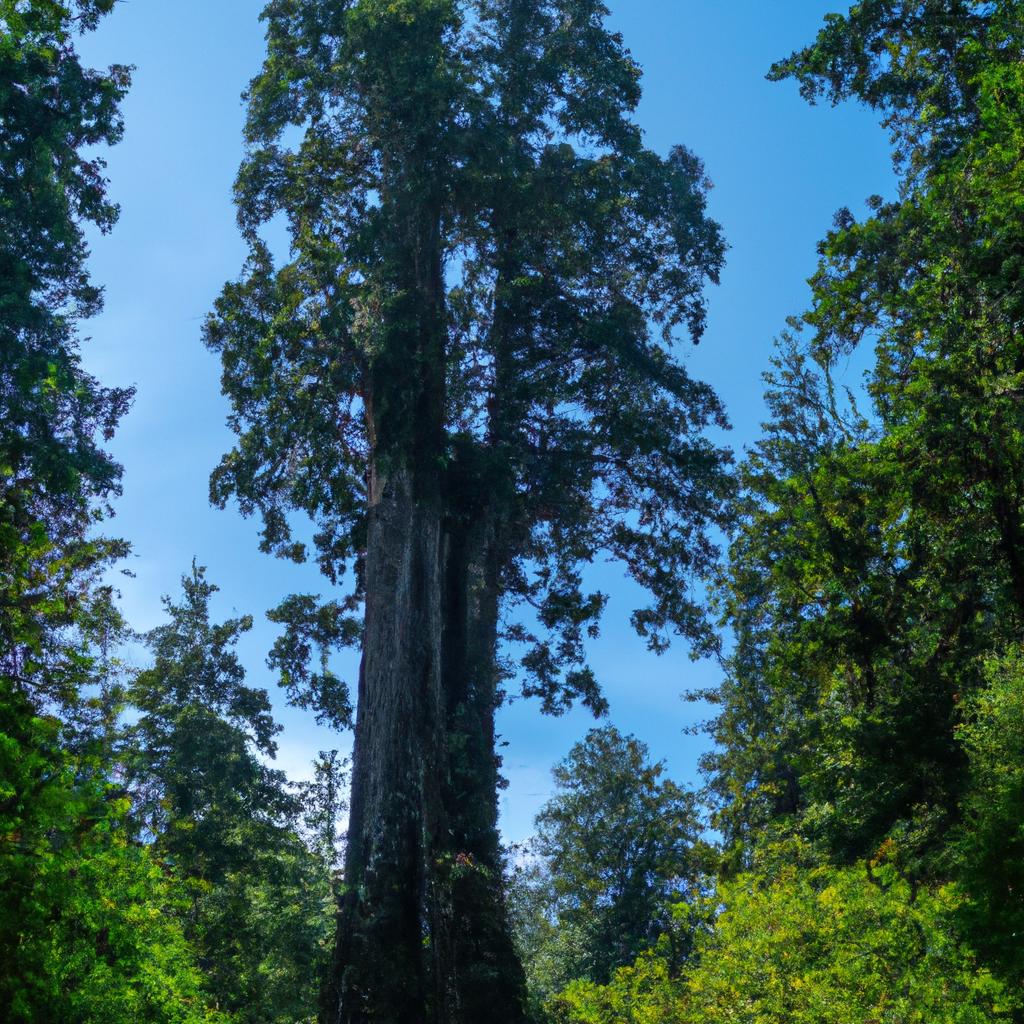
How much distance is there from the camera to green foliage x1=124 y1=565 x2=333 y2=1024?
19.8 m

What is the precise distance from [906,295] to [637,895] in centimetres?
2387

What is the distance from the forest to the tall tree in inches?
3.1

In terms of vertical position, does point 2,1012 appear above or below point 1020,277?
below

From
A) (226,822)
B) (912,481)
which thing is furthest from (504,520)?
(226,822)

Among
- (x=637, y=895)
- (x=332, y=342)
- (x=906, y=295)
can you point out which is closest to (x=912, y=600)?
(x=906, y=295)

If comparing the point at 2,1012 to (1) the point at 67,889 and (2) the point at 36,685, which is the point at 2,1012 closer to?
(1) the point at 67,889

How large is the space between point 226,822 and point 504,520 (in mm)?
13577

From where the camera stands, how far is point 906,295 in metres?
12.9

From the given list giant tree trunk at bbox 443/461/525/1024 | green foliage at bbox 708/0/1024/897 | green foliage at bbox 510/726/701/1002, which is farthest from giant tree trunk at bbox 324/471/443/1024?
green foliage at bbox 510/726/701/1002

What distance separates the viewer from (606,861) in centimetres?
3266

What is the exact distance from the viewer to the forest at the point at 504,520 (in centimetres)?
990

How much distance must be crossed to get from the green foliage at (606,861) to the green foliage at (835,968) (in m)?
18.2

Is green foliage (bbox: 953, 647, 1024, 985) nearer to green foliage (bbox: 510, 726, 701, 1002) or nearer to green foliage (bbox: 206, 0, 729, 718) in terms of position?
green foliage (bbox: 206, 0, 729, 718)

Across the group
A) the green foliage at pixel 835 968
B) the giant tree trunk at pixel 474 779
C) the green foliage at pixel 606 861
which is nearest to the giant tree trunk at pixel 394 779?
the giant tree trunk at pixel 474 779
